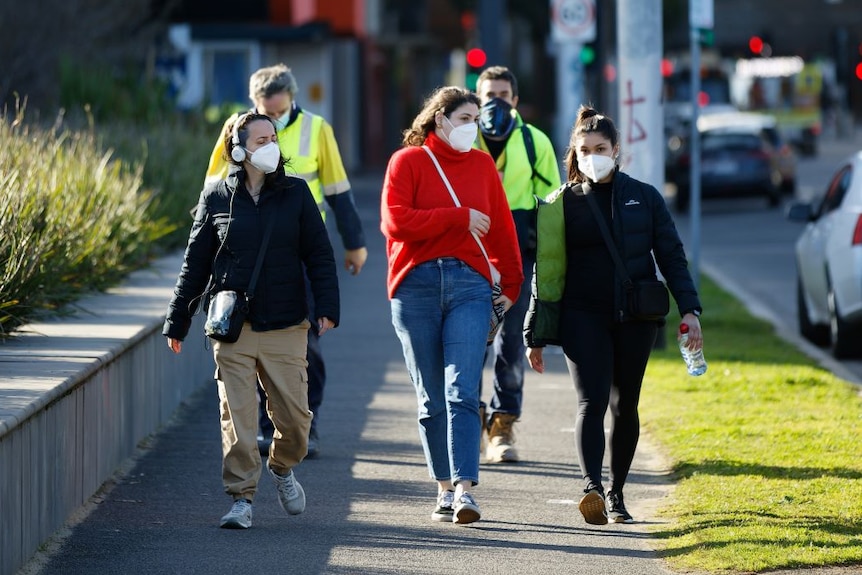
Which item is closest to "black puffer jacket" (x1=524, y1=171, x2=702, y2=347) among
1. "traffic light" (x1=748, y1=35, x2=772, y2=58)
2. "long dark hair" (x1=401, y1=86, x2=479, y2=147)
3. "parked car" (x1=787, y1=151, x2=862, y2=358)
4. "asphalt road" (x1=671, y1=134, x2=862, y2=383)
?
"long dark hair" (x1=401, y1=86, x2=479, y2=147)

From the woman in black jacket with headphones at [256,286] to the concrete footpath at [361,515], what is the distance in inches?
14.2

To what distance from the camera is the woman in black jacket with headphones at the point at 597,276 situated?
711cm

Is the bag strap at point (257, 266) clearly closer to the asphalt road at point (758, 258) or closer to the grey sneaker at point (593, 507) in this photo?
the grey sneaker at point (593, 507)

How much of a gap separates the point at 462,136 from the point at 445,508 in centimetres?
156

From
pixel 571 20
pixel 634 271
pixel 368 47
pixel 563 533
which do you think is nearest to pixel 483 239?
pixel 634 271

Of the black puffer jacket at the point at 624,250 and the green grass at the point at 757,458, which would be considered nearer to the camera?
the green grass at the point at 757,458

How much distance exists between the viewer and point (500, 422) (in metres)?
8.80

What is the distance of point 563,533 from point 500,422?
5.53 ft

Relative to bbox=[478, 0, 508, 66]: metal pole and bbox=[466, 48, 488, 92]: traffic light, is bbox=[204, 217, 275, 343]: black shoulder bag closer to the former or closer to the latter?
bbox=[478, 0, 508, 66]: metal pole

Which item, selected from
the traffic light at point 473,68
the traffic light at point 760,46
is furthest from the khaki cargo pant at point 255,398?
the traffic light at point 760,46

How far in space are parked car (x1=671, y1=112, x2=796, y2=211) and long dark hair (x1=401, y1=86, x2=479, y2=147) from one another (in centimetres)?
2436

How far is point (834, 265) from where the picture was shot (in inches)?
507

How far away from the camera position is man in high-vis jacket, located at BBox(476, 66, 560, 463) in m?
8.66

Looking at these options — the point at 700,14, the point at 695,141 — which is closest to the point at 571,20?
the point at 700,14
